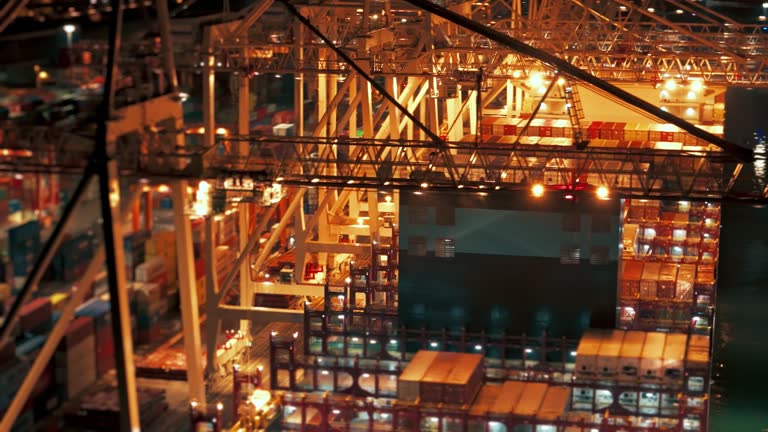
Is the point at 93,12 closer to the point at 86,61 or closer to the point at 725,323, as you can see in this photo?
the point at 86,61

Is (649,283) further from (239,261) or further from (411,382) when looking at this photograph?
(411,382)

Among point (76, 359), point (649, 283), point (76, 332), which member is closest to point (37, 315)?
point (76, 332)

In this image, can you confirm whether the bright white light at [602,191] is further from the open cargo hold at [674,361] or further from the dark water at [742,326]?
the dark water at [742,326]

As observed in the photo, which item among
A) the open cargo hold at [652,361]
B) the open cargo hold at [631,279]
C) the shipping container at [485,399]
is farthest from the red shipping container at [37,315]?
the open cargo hold at [631,279]

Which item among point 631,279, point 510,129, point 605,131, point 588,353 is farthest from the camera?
point 510,129

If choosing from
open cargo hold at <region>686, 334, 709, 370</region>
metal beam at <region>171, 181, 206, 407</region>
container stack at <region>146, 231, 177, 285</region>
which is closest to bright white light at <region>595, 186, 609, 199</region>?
open cargo hold at <region>686, 334, 709, 370</region>

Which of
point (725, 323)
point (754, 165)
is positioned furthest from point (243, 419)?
point (725, 323)
